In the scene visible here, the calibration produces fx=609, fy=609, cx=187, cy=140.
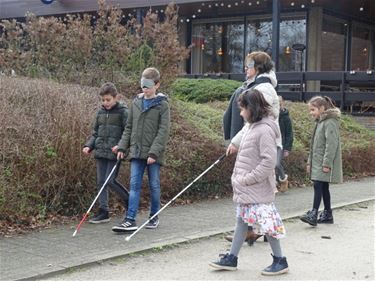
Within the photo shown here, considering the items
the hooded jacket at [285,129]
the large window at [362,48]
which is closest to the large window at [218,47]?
the large window at [362,48]

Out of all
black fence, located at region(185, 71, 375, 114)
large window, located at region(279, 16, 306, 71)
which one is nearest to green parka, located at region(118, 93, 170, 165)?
black fence, located at region(185, 71, 375, 114)

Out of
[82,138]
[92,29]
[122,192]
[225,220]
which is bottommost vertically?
[225,220]

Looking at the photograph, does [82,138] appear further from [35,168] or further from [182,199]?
[182,199]

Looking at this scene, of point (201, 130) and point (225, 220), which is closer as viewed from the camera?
point (225, 220)

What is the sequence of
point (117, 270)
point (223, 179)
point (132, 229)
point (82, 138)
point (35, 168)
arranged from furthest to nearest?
point (223, 179) → point (82, 138) → point (35, 168) → point (132, 229) → point (117, 270)

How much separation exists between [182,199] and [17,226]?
9.55ft

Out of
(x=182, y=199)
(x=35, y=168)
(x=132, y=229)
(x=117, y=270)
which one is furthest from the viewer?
(x=182, y=199)

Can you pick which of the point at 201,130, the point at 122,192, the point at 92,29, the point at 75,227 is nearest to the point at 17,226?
the point at 75,227

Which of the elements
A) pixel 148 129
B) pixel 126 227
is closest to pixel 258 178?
pixel 148 129

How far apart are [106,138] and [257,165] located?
96.2 inches

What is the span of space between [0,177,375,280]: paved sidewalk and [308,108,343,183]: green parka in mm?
879

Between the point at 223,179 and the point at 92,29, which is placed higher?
the point at 92,29

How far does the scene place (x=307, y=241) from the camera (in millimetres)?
6980

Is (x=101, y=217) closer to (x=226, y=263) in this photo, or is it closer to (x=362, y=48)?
(x=226, y=263)
